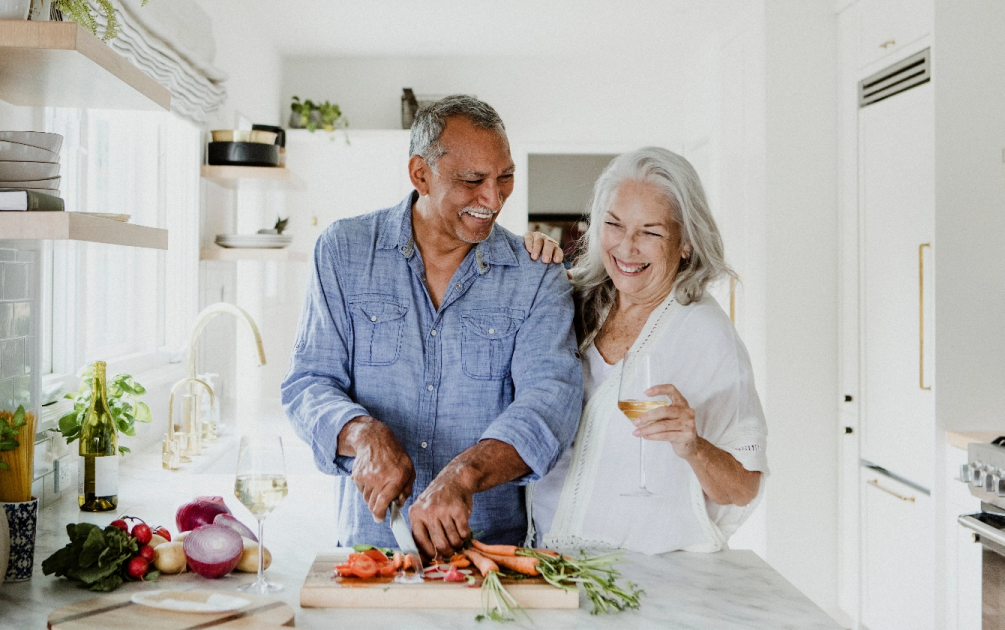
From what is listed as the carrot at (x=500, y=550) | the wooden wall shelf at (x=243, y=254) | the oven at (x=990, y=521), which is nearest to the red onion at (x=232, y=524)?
the carrot at (x=500, y=550)

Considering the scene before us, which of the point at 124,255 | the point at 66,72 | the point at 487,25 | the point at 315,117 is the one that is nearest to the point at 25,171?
the point at 66,72

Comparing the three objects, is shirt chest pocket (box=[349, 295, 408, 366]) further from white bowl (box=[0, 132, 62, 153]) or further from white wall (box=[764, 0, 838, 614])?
white wall (box=[764, 0, 838, 614])

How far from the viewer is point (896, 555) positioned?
3.12 metres

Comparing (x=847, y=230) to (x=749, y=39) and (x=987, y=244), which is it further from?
(x=749, y=39)

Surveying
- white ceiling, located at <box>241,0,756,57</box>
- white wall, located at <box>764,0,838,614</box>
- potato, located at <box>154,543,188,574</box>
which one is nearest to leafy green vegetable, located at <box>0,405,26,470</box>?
potato, located at <box>154,543,188,574</box>

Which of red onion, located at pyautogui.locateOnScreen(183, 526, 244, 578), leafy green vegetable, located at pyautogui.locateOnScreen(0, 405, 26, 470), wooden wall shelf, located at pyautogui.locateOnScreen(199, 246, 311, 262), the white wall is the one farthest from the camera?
wooden wall shelf, located at pyautogui.locateOnScreen(199, 246, 311, 262)

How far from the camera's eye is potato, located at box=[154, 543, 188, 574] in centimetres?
135

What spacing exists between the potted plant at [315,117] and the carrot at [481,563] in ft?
14.8

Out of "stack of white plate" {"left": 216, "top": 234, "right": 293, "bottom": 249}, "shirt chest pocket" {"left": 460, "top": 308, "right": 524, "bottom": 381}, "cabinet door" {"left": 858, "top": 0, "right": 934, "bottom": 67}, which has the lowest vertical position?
"shirt chest pocket" {"left": 460, "top": 308, "right": 524, "bottom": 381}

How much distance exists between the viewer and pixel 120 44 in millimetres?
2686

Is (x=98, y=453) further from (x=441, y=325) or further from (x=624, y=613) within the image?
(x=624, y=613)

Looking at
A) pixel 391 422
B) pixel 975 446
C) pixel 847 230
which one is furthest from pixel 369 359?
pixel 847 230

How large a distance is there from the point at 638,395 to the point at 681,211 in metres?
0.40

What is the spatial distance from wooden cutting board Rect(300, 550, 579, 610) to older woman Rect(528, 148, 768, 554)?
389 mm
